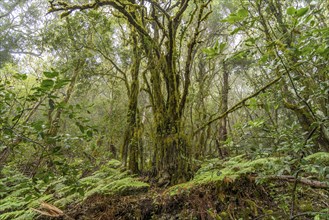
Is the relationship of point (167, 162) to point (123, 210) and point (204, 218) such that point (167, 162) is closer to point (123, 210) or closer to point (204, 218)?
point (123, 210)

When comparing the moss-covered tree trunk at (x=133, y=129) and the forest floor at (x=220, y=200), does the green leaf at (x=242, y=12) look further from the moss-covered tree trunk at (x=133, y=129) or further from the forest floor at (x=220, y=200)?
the moss-covered tree trunk at (x=133, y=129)

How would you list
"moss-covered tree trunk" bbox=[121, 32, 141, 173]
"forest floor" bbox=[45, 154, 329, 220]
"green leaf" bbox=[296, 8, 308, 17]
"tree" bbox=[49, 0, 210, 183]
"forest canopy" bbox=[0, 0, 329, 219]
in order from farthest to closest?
"moss-covered tree trunk" bbox=[121, 32, 141, 173]
"tree" bbox=[49, 0, 210, 183]
"forest floor" bbox=[45, 154, 329, 220]
"forest canopy" bbox=[0, 0, 329, 219]
"green leaf" bbox=[296, 8, 308, 17]

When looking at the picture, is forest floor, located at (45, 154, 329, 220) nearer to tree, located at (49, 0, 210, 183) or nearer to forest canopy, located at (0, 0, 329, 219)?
forest canopy, located at (0, 0, 329, 219)

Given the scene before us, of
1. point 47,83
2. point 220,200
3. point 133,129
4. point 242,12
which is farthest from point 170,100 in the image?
point 47,83

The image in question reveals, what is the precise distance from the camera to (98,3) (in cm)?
296

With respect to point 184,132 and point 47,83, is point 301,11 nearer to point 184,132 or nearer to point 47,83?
point 47,83

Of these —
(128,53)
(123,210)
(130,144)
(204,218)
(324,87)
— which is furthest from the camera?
(128,53)

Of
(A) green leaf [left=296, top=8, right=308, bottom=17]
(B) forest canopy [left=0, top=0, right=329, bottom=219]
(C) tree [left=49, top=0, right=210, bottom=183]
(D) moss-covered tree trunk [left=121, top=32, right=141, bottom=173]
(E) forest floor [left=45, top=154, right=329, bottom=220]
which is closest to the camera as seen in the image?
(A) green leaf [left=296, top=8, right=308, bottom=17]

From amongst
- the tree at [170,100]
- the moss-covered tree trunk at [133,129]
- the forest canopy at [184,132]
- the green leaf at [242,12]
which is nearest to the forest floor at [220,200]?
the forest canopy at [184,132]

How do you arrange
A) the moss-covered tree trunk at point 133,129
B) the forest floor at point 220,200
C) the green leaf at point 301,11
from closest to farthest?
the green leaf at point 301,11 < the forest floor at point 220,200 < the moss-covered tree trunk at point 133,129

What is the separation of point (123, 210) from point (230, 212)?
135cm

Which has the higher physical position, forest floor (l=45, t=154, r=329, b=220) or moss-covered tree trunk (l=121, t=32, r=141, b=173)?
moss-covered tree trunk (l=121, t=32, r=141, b=173)

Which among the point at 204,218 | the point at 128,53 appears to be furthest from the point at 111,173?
the point at 128,53

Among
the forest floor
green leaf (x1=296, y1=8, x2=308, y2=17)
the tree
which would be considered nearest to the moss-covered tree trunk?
the tree
